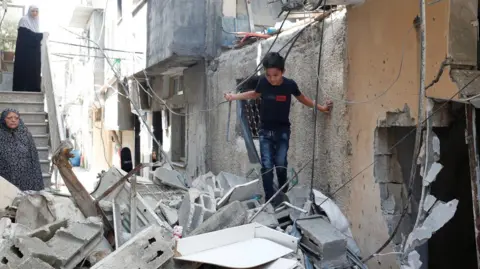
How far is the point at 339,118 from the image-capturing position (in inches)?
195

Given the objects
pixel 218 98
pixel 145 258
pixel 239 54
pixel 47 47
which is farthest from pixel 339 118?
pixel 47 47

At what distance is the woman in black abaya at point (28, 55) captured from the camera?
8320 mm

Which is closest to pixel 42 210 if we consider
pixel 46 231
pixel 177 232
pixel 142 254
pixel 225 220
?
pixel 46 231

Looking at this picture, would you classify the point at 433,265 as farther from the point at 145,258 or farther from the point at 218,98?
the point at 218,98

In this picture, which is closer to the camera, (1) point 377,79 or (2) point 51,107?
(1) point 377,79

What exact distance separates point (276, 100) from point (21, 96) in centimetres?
497

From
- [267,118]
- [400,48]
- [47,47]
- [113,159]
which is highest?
[47,47]

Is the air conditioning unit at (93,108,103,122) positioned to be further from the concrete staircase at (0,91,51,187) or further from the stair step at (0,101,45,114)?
the stair step at (0,101,45,114)

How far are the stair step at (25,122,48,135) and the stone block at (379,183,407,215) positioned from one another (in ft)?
17.6

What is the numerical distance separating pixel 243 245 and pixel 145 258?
844 mm

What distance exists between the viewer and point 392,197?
442 centimetres

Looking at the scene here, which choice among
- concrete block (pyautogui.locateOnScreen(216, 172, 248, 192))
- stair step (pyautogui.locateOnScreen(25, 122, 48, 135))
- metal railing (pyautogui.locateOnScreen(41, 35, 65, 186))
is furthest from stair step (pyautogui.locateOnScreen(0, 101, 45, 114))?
concrete block (pyautogui.locateOnScreen(216, 172, 248, 192))

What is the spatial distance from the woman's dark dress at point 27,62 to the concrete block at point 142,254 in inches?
229

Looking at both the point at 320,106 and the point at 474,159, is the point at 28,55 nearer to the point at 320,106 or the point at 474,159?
the point at 320,106
